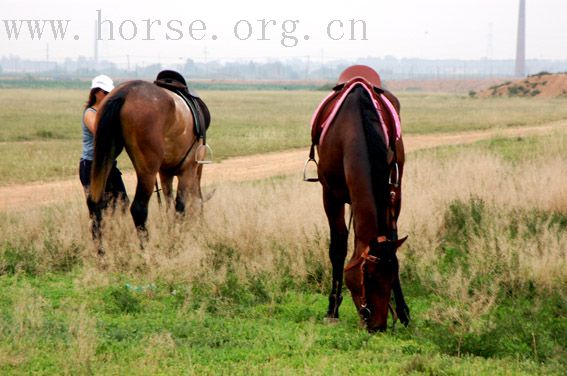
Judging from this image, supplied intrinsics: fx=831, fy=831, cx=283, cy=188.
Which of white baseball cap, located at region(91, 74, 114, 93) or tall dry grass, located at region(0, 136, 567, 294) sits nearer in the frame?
tall dry grass, located at region(0, 136, 567, 294)

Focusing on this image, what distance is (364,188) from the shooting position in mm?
5852

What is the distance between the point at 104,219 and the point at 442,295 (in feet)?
11.4

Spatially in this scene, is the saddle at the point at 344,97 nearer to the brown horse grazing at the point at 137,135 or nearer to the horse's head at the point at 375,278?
the horse's head at the point at 375,278

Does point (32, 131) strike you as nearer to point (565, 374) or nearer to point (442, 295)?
point (442, 295)

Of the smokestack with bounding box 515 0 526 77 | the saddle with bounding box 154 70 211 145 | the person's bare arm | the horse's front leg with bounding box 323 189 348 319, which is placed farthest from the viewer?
the smokestack with bounding box 515 0 526 77

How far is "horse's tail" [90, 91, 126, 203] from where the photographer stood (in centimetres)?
799

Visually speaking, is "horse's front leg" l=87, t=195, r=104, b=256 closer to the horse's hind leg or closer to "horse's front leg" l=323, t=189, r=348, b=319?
the horse's hind leg

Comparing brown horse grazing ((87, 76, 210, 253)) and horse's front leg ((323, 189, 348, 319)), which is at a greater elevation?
brown horse grazing ((87, 76, 210, 253))

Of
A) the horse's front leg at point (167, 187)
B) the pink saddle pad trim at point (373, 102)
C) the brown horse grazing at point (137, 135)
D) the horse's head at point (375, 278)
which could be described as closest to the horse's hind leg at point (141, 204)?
the brown horse grazing at point (137, 135)

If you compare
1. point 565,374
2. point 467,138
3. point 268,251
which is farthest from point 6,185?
point 467,138

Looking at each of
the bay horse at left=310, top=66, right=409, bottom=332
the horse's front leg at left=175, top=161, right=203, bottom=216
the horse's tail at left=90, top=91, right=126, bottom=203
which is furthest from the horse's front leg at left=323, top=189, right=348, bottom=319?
the horse's front leg at left=175, top=161, right=203, bottom=216

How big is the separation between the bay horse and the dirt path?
19.9ft

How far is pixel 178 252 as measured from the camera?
325 inches

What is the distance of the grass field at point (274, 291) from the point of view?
5375 mm
